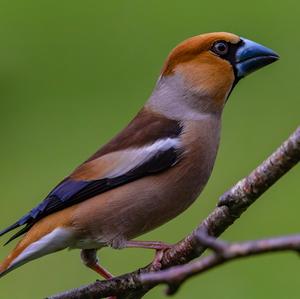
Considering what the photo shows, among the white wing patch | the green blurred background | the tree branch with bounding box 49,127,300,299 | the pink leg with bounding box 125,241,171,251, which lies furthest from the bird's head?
the green blurred background

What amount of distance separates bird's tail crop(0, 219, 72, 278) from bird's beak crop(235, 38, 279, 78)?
0.67m

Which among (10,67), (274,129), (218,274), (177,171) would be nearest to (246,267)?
(218,274)

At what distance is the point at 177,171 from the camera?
261cm

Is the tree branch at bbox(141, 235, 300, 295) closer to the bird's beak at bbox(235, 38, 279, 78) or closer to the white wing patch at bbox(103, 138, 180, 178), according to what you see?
the white wing patch at bbox(103, 138, 180, 178)

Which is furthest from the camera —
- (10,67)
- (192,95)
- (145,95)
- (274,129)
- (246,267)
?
(10,67)

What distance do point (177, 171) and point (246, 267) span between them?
3.34 feet

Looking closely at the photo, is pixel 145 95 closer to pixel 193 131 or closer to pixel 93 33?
pixel 93 33

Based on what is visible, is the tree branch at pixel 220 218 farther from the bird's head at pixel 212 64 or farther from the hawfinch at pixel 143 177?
the bird's head at pixel 212 64

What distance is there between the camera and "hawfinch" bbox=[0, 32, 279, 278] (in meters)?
2.58

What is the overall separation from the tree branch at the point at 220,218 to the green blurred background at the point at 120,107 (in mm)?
1051

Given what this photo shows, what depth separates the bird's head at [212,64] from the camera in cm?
277

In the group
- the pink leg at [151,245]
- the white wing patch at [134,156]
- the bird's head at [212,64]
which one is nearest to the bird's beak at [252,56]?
the bird's head at [212,64]

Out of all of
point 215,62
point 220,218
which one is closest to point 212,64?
point 215,62

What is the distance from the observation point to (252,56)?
9.05ft
